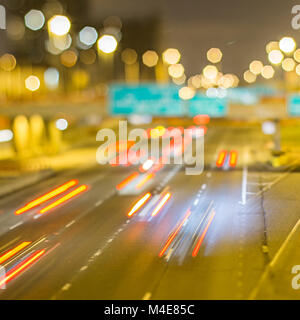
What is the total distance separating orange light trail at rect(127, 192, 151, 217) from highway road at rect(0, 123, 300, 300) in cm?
5

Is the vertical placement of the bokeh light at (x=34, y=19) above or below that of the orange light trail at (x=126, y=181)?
above

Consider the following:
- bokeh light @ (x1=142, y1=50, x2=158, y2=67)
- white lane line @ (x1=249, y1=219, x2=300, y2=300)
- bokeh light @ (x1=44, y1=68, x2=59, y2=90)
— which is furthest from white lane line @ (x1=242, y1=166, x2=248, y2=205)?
bokeh light @ (x1=142, y1=50, x2=158, y2=67)

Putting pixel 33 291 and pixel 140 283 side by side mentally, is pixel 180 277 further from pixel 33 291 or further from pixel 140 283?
pixel 33 291

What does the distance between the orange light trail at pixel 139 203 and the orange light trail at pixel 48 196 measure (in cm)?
446

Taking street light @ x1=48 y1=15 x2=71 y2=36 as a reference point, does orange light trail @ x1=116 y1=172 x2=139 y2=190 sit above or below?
below

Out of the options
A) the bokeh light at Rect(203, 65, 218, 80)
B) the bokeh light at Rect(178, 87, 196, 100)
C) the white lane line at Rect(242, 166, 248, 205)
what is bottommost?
the white lane line at Rect(242, 166, 248, 205)

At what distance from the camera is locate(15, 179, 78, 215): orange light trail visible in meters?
29.0

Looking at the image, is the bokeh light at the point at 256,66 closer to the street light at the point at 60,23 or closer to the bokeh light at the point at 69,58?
the bokeh light at the point at 69,58

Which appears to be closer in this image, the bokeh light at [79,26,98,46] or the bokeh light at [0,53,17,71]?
the bokeh light at [0,53,17,71]

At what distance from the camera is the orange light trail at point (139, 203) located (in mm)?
26648

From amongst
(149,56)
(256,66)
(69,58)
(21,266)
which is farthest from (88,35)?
(21,266)

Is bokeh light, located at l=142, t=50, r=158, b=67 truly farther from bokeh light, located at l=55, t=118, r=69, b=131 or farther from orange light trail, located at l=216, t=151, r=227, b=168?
orange light trail, located at l=216, t=151, r=227, b=168

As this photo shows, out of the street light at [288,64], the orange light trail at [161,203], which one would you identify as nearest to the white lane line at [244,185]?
the orange light trail at [161,203]
